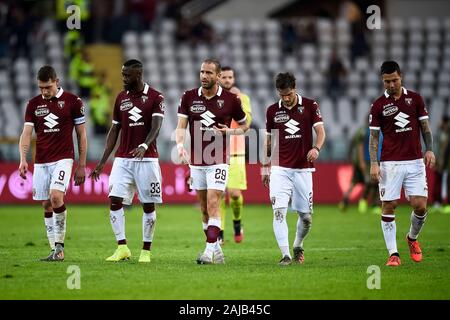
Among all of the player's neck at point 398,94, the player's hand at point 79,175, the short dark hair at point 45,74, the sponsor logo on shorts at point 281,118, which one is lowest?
the player's hand at point 79,175

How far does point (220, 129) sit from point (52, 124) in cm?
231

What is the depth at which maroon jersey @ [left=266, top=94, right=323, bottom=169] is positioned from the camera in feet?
46.8

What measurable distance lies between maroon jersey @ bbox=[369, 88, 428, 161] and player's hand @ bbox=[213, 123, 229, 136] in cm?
197

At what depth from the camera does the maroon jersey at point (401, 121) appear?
46.3ft

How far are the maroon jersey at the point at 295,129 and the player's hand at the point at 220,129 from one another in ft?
2.07

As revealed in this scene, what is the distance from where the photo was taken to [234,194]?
18.0 m

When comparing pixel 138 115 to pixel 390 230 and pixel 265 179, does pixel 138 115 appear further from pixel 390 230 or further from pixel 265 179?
pixel 390 230

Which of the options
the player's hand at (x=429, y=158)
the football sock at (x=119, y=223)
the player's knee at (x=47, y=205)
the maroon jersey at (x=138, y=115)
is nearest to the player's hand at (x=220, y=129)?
the maroon jersey at (x=138, y=115)

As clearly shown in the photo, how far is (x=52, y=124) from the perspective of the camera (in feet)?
47.4

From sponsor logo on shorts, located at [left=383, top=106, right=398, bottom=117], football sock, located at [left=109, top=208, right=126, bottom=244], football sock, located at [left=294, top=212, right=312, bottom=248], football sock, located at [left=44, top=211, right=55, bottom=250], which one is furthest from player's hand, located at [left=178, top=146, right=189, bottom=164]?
sponsor logo on shorts, located at [left=383, top=106, right=398, bottom=117]

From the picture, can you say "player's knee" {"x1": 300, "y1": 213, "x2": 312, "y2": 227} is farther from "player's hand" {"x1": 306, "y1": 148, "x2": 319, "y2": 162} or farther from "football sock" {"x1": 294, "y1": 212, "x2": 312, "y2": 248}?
"player's hand" {"x1": 306, "y1": 148, "x2": 319, "y2": 162}

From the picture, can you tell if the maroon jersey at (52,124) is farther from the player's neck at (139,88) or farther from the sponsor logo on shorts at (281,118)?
the sponsor logo on shorts at (281,118)

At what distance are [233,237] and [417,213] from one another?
17.9 feet

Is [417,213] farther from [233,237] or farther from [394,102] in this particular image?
[233,237]
